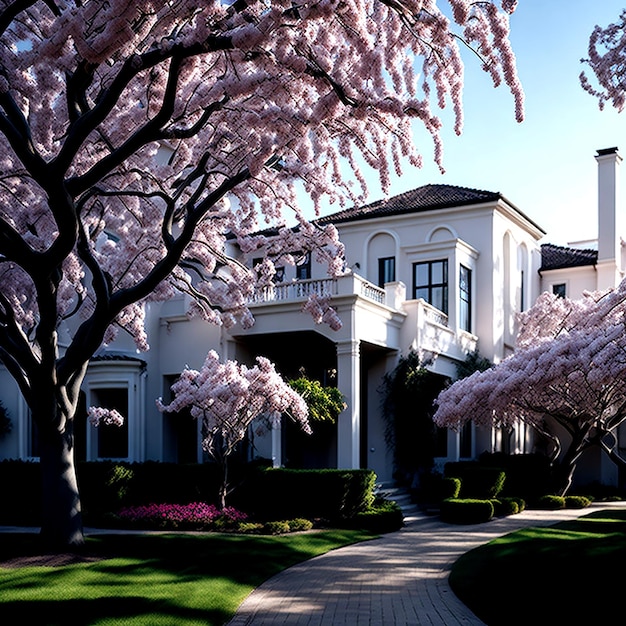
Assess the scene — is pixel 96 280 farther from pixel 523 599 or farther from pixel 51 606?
pixel 523 599

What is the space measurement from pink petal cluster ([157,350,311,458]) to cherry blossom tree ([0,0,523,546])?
5.36 feet

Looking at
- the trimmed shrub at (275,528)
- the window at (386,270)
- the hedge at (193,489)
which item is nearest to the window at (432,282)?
the window at (386,270)

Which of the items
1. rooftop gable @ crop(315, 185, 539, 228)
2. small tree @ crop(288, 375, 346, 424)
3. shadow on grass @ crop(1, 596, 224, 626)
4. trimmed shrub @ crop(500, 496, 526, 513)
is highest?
rooftop gable @ crop(315, 185, 539, 228)

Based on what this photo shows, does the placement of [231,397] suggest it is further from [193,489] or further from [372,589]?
[372,589]

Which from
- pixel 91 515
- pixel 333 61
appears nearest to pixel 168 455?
pixel 91 515

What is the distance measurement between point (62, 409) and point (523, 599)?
736cm

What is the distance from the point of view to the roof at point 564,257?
99.5 ft

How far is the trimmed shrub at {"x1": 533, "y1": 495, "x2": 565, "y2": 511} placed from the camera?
21.8 metres

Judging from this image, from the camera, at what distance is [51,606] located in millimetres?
9016

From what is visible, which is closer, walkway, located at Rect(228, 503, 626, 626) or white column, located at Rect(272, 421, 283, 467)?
walkway, located at Rect(228, 503, 626, 626)

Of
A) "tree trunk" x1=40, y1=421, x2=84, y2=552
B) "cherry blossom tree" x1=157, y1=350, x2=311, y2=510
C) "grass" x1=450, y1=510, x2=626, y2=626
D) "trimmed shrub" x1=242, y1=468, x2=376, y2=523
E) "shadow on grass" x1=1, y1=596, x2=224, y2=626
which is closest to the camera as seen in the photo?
"shadow on grass" x1=1, y1=596, x2=224, y2=626

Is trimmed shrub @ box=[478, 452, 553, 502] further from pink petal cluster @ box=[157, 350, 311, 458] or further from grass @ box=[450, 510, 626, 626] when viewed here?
grass @ box=[450, 510, 626, 626]

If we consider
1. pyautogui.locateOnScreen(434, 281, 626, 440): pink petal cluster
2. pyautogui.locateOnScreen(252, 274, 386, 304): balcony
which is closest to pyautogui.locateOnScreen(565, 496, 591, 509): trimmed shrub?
pyautogui.locateOnScreen(434, 281, 626, 440): pink petal cluster

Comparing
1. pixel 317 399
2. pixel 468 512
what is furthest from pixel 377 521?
pixel 317 399
